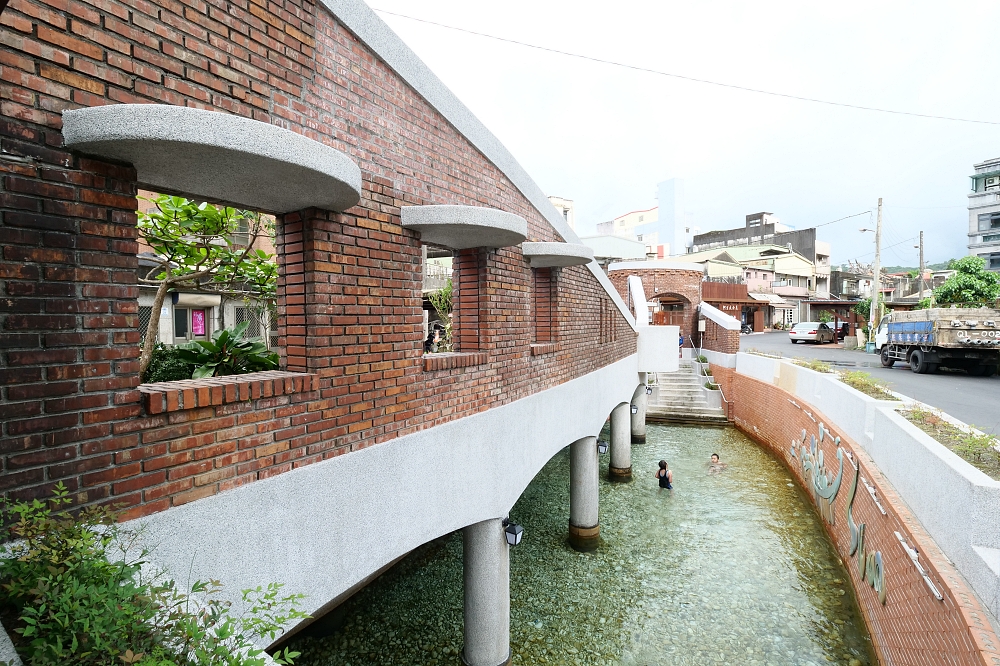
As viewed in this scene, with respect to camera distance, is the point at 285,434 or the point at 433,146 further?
the point at 433,146

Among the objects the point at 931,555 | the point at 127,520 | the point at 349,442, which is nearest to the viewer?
the point at 127,520

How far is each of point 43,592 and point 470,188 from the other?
4.49 meters

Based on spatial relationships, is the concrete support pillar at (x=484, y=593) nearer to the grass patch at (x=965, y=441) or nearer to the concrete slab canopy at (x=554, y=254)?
the concrete slab canopy at (x=554, y=254)

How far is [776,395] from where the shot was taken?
14.7 m

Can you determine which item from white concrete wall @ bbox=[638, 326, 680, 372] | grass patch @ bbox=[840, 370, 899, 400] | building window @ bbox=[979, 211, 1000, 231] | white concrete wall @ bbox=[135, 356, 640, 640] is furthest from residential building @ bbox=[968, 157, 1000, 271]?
white concrete wall @ bbox=[135, 356, 640, 640]

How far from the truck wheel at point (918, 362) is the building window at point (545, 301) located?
16.7 metres

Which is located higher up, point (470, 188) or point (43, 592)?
point (470, 188)

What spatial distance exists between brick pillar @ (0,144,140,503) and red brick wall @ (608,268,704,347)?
902 inches

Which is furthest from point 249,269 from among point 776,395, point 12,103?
point 776,395

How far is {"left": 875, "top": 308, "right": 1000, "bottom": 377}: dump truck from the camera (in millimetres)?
15492

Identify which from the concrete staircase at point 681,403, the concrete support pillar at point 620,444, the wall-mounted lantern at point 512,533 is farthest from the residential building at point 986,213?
the wall-mounted lantern at point 512,533

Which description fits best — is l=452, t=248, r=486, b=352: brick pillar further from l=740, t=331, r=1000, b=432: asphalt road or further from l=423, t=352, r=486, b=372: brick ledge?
l=740, t=331, r=1000, b=432: asphalt road

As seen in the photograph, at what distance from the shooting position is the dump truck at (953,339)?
1549cm

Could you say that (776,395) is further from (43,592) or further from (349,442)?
(43,592)
